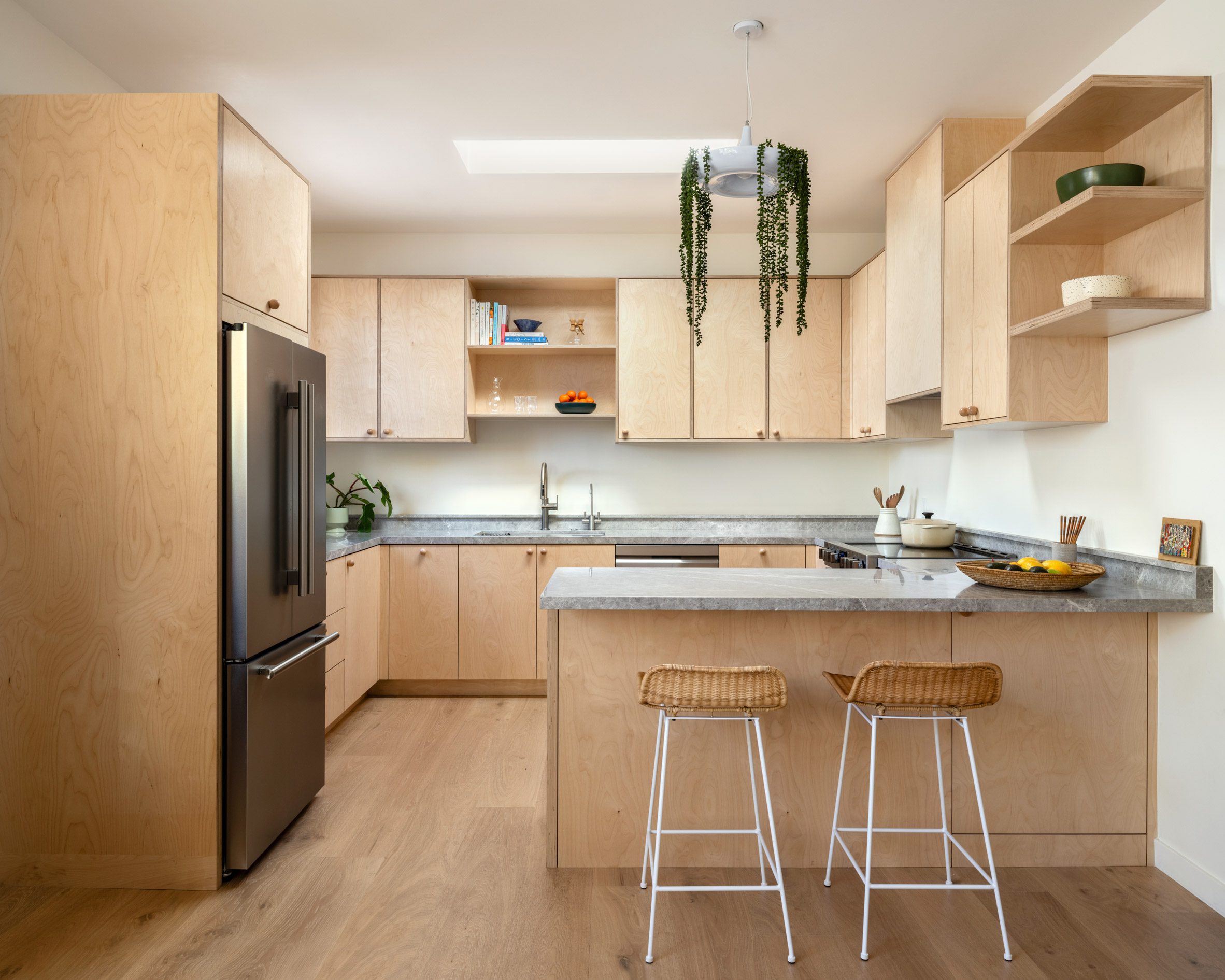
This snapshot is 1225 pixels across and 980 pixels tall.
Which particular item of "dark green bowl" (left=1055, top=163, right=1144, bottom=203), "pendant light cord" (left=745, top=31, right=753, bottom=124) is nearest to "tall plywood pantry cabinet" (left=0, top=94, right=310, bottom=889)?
"pendant light cord" (left=745, top=31, right=753, bottom=124)

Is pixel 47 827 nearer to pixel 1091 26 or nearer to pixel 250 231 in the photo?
pixel 250 231

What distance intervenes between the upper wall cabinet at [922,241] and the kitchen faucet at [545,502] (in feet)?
6.70

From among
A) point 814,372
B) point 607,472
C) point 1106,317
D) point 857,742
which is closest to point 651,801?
point 857,742

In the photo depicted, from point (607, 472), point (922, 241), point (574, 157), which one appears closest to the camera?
point (922, 241)

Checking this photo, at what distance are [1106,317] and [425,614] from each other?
3486 mm

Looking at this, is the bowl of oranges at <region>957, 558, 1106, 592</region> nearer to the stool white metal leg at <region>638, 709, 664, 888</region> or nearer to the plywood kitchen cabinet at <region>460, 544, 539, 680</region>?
the stool white metal leg at <region>638, 709, 664, 888</region>

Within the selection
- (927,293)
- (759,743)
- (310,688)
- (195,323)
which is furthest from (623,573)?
(927,293)

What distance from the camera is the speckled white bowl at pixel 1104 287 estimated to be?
7.64 ft

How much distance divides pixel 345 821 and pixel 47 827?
0.88 meters

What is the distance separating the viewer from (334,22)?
251 centimetres

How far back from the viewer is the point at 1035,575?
235 cm

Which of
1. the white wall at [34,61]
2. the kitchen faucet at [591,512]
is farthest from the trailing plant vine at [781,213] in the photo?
the white wall at [34,61]

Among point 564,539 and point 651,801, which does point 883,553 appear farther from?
point 651,801

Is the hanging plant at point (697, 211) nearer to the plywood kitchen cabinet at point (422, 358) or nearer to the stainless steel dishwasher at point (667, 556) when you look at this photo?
the stainless steel dishwasher at point (667, 556)
